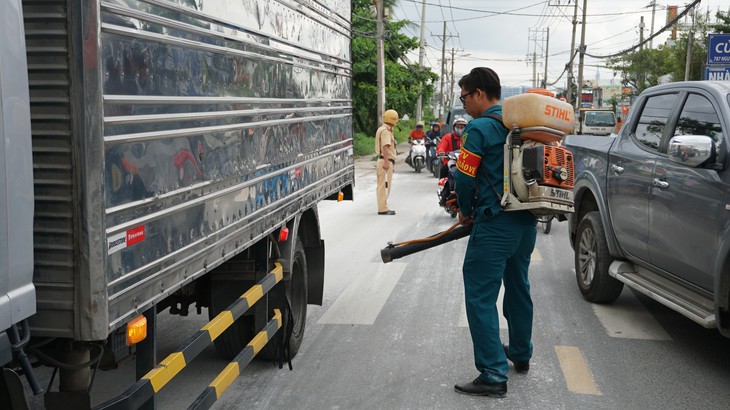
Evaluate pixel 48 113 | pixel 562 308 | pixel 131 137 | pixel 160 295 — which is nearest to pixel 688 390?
pixel 562 308

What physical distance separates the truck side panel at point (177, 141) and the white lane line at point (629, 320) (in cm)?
288

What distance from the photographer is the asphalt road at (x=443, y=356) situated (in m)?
5.25

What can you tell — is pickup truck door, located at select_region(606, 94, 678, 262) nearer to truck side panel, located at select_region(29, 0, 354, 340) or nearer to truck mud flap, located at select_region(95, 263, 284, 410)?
truck side panel, located at select_region(29, 0, 354, 340)

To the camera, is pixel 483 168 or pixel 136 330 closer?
pixel 136 330

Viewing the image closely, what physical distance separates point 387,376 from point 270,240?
1.23 metres

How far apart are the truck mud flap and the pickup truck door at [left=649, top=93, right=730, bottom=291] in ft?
9.17

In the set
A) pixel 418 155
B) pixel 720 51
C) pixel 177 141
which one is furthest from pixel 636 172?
pixel 418 155

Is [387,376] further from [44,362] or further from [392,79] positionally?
[392,79]

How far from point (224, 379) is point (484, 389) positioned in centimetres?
178

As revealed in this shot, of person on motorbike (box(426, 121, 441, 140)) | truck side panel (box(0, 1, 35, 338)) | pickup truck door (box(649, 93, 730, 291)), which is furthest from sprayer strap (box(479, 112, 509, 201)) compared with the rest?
person on motorbike (box(426, 121, 441, 140))

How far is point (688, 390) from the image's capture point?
5.48m

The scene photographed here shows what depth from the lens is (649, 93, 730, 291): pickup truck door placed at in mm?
5520

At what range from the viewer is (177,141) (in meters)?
3.48

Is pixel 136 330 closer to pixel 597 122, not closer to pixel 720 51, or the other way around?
pixel 720 51
